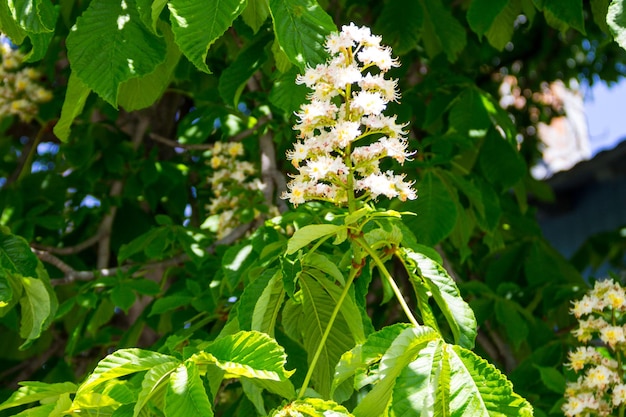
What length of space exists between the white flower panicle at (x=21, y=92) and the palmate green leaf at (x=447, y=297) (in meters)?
2.01

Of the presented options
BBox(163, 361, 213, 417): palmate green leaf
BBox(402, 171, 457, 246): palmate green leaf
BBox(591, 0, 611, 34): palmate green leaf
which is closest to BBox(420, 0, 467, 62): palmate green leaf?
BBox(591, 0, 611, 34): palmate green leaf

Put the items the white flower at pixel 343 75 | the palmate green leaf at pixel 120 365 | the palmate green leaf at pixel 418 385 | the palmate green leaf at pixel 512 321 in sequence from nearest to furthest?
the palmate green leaf at pixel 418 385, the palmate green leaf at pixel 120 365, the white flower at pixel 343 75, the palmate green leaf at pixel 512 321

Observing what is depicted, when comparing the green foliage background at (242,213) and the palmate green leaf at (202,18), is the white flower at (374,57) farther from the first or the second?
the palmate green leaf at (202,18)

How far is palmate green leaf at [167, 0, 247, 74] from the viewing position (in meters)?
1.34

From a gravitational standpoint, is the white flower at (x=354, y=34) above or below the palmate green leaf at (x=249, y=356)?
above

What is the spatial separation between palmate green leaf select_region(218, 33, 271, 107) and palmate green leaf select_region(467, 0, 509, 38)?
0.46 meters

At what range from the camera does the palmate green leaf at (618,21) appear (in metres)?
1.40

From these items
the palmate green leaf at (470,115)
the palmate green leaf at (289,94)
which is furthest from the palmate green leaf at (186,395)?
the palmate green leaf at (470,115)

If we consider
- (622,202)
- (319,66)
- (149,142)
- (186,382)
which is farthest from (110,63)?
(622,202)

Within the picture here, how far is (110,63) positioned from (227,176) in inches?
42.3

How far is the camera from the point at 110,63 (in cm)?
153

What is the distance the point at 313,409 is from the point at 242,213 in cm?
127

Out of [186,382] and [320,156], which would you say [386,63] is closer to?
[320,156]

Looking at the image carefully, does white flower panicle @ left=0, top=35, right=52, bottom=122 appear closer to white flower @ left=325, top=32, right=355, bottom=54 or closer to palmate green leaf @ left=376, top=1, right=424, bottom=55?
palmate green leaf @ left=376, top=1, right=424, bottom=55
